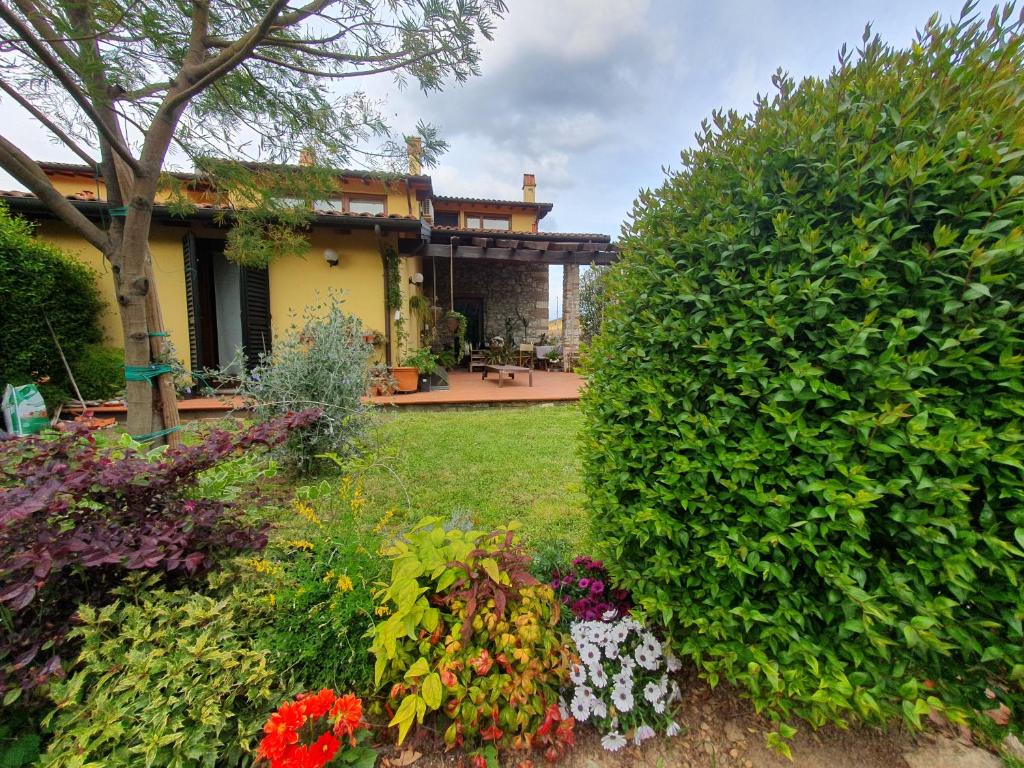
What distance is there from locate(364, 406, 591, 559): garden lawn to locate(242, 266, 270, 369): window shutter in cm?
349

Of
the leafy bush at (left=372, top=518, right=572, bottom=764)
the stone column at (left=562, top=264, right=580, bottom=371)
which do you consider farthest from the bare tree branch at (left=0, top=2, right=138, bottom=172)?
the stone column at (left=562, top=264, right=580, bottom=371)

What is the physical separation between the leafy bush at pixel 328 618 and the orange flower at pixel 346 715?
191 millimetres

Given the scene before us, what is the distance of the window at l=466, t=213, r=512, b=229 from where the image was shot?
42.9 feet

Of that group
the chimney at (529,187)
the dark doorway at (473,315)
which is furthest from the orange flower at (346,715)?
the chimney at (529,187)

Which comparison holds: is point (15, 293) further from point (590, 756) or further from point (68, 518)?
point (590, 756)

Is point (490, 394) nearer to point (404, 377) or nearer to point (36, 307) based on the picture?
point (404, 377)

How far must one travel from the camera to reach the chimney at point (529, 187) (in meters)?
13.5

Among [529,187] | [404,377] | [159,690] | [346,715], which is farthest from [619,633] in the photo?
[529,187]

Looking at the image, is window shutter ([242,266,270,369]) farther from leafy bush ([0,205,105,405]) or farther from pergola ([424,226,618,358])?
pergola ([424,226,618,358])

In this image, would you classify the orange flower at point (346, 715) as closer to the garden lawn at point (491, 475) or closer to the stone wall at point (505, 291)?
the garden lawn at point (491, 475)

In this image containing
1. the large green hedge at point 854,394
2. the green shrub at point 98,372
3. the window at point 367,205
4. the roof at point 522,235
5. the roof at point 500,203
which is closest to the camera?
the large green hedge at point 854,394

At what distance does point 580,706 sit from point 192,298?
852cm

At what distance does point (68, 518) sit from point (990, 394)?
272 centimetres

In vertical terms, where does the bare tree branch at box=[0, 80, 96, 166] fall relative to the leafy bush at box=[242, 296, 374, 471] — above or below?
above
